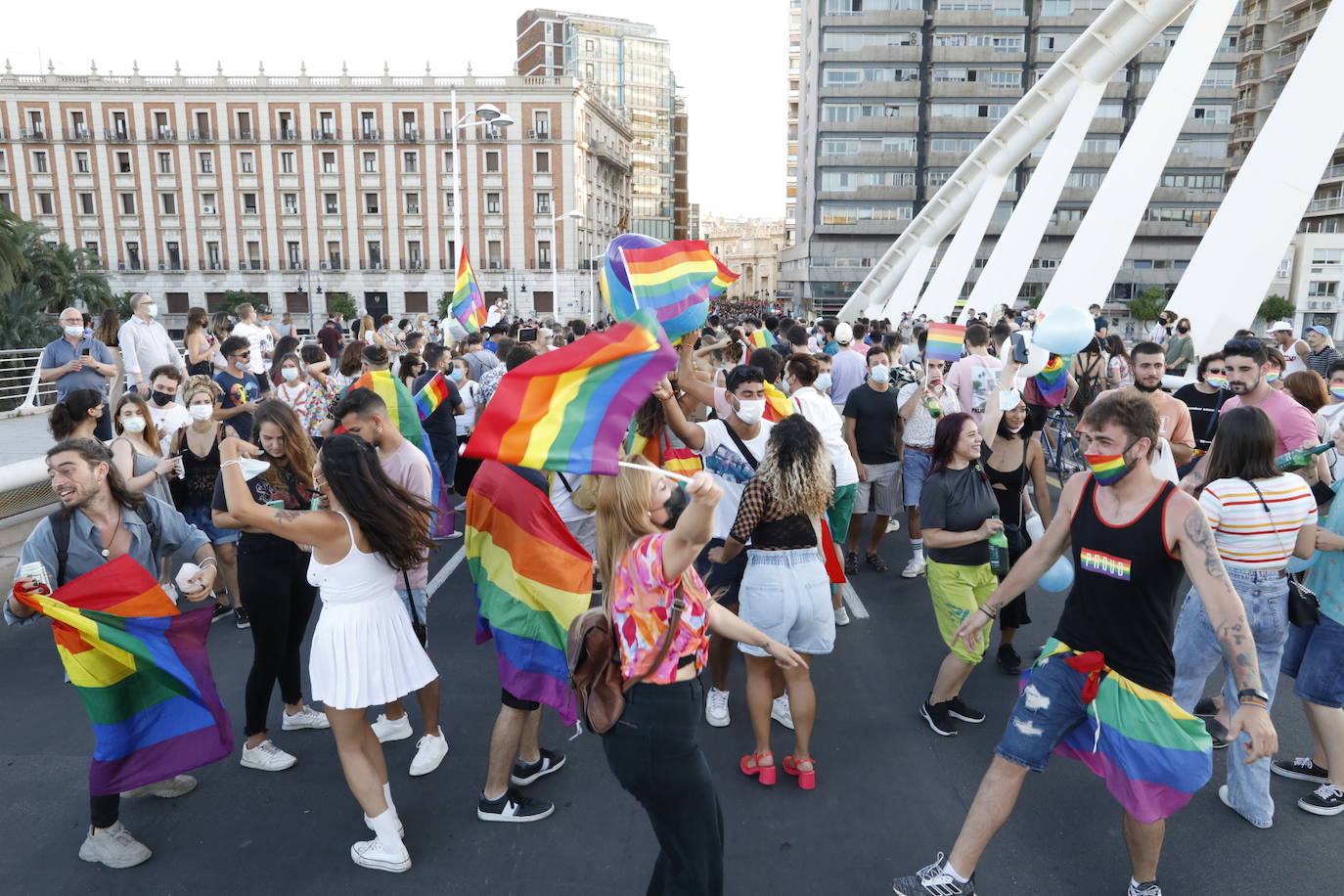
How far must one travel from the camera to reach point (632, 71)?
317 ft

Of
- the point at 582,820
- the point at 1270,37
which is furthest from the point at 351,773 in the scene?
the point at 1270,37

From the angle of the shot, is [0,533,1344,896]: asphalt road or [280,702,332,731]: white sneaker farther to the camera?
[280,702,332,731]: white sneaker

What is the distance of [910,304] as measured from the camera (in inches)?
1304

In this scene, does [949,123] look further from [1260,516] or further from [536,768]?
[536,768]

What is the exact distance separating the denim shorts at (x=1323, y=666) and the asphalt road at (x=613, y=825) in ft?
1.72

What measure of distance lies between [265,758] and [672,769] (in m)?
2.73

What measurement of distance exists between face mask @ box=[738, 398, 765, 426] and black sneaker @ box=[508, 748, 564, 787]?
2.09 meters

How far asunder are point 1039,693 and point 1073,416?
9.12 metres

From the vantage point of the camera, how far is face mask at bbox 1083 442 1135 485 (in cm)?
307

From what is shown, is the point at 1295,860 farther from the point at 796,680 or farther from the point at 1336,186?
the point at 1336,186

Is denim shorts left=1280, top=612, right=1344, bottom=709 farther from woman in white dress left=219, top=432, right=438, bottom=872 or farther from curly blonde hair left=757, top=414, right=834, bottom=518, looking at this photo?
woman in white dress left=219, top=432, right=438, bottom=872

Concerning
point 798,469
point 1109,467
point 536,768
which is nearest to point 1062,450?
point 798,469

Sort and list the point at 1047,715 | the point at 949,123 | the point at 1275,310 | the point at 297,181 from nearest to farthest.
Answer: the point at 1047,715 < the point at 1275,310 < the point at 297,181 < the point at 949,123

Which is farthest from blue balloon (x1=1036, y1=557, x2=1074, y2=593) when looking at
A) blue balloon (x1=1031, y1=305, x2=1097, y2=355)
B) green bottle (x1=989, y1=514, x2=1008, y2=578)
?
blue balloon (x1=1031, y1=305, x2=1097, y2=355)
